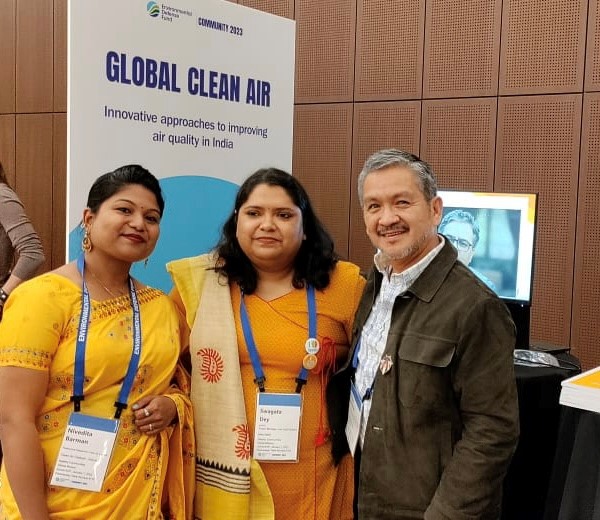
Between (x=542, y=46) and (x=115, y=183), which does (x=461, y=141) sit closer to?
(x=542, y=46)

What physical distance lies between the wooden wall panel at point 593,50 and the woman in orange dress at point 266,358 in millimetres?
3033

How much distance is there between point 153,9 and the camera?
2746mm

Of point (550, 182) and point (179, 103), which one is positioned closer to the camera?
point (179, 103)

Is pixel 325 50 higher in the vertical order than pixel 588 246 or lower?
higher

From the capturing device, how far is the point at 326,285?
191 centimetres

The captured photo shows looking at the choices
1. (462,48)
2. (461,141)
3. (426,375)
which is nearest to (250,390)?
(426,375)

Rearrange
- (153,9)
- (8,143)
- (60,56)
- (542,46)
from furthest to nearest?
1. (8,143)
2. (60,56)
3. (542,46)
4. (153,9)

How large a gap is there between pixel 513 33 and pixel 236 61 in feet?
7.17

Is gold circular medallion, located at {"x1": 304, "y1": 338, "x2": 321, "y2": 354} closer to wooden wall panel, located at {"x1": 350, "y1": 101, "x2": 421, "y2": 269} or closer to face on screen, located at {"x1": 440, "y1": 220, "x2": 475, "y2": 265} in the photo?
face on screen, located at {"x1": 440, "y1": 220, "x2": 475, "y2": 265}

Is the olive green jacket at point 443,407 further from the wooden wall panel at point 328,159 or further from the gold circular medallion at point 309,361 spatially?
the wooden wall panel at point 328,159

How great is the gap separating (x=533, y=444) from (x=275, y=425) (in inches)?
42.0

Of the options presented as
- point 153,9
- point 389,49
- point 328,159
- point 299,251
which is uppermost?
point 389,49

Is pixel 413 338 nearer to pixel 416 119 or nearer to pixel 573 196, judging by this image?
pixel 573 196

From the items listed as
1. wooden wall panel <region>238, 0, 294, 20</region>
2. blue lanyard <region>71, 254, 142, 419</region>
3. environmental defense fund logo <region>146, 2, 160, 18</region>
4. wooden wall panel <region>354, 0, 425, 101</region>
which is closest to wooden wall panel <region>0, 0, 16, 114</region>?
wooden wall panel <region>238, 0, 294, 20</region>
